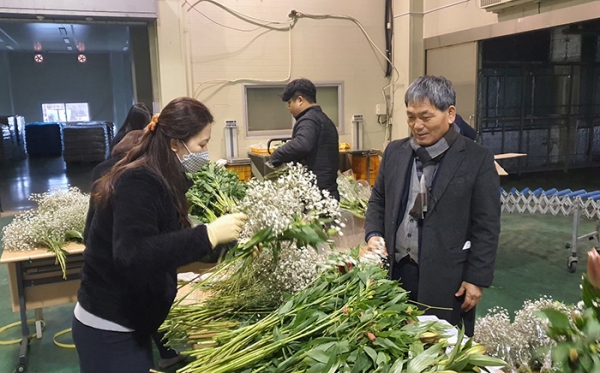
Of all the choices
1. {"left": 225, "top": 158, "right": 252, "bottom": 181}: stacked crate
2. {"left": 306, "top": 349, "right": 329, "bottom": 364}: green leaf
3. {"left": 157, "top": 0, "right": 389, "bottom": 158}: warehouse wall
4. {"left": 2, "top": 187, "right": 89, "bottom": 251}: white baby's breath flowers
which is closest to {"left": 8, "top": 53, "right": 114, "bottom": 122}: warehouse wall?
{"left": 157, "top": 0, "right": 389, "bottom": 158}: warehouse wall

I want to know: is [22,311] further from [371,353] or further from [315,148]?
[371,353]

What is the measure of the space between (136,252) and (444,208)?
4.02 ft

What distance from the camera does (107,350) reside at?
61.4 inches

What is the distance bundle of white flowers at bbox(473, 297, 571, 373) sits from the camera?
1.60m

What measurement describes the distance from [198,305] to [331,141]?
1.86m

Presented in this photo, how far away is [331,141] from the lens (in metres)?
3.39

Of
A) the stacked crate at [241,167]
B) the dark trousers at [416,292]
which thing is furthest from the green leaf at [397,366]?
the stacked crate at [241,167]

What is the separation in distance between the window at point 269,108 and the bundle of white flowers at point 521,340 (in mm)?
5083

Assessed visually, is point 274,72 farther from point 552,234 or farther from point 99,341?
point 99,341

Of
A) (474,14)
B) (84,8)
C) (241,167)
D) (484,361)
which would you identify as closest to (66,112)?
(84,8)

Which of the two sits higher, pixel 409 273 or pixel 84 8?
pixel 84 8

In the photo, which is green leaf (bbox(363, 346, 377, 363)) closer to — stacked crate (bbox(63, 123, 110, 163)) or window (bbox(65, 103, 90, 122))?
stacked crate (bbox(63, 123, 110, 163))

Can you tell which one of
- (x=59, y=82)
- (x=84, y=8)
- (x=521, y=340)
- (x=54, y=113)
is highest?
(x=59, y=82)

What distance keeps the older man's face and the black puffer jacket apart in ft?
4.47
